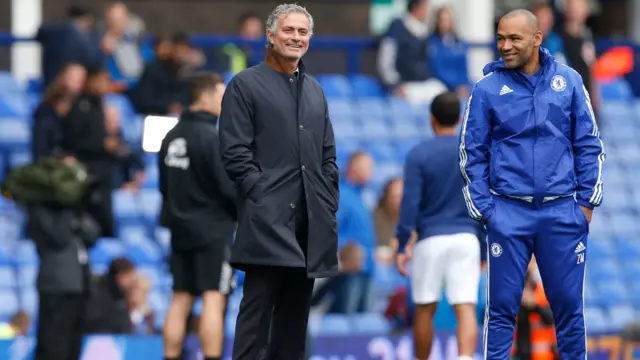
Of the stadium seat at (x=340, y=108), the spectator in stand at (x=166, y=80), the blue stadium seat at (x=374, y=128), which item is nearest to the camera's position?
the spectator in stand at (x=166, y=80)

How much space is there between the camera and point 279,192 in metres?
7.53

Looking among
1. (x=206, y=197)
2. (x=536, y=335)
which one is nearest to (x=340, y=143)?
(x=536, y=335)

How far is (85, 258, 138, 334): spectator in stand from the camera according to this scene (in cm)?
1191

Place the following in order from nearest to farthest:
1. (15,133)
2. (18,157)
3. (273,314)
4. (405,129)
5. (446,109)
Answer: (273,314) → (446,109) → (18,157) → (15,133) → (405,129)

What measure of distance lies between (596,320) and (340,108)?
434cm

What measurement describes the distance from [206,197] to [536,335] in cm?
320

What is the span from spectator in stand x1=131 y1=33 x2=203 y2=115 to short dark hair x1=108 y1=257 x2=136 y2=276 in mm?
2783

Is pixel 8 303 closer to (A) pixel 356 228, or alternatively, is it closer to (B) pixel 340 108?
(A) pixel 356 228

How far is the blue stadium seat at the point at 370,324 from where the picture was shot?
11914mm

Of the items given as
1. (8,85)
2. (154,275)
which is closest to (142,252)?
(154,275)

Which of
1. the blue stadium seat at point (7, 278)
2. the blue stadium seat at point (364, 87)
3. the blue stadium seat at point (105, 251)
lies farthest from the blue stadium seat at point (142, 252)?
the blue stadium seat at point (364, 87)

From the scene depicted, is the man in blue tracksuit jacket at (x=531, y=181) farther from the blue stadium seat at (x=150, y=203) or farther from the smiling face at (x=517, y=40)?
the blue stadium seat at (x=150, y=203)

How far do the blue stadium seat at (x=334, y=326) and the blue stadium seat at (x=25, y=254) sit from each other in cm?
293

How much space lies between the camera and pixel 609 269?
15547mm
